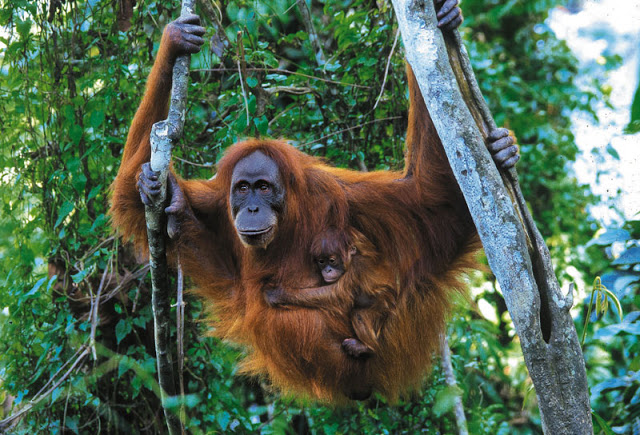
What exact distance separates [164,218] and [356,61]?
1.72 metres

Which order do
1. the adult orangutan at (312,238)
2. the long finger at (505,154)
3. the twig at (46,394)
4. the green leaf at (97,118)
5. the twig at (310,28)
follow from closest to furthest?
the long finger at (505,154)
the adult orangutan at (312,238)
the twig at (46,394)
the green leaf at (97,118)
the twig at (310,28)

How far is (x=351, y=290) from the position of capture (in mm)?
3061

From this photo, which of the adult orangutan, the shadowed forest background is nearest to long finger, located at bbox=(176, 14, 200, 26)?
the adult orangutan

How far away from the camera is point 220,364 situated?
3668mm

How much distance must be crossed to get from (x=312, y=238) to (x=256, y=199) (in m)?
0.34

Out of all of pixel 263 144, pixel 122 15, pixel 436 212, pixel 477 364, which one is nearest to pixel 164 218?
pixel 263 144

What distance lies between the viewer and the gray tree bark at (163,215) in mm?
2465

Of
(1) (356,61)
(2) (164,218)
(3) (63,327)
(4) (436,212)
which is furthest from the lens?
(1) (356,61)

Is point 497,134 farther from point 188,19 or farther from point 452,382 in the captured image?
point 452,382

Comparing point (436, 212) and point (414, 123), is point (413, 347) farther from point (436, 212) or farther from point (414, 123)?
point (414, 123)

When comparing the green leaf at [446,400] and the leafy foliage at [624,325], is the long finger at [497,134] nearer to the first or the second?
the leafy foliage at [624,325]

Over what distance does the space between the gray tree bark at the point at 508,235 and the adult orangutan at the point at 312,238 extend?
26.6 inches


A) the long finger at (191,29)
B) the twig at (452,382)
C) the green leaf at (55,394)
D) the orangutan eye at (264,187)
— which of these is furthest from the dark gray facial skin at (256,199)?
the green leaf at (55,394)

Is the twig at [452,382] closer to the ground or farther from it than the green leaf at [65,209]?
closer to the ground
